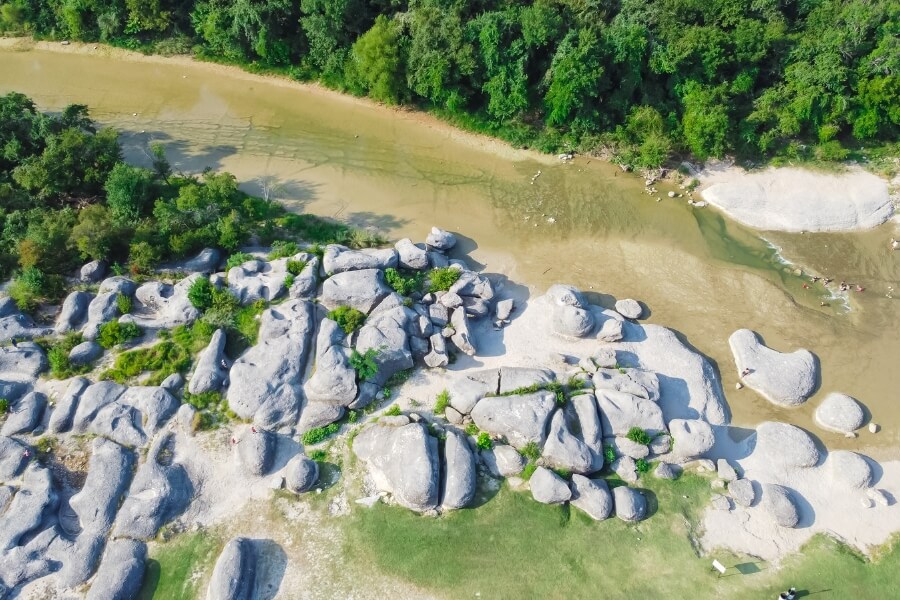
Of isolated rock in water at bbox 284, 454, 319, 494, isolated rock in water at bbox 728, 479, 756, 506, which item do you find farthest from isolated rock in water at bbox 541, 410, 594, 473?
isolated rock in water at bbox 284, 454, 319, 494

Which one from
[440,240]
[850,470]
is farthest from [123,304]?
[850,470]

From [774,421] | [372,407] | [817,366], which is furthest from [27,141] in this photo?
[817,366]

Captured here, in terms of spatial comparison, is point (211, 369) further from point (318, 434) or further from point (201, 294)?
point (318, 434)

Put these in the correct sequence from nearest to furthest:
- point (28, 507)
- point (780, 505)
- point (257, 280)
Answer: point (28, 507) < point (780, 505) < point (257, 280)

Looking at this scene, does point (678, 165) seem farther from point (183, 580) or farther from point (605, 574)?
point (183, 580)

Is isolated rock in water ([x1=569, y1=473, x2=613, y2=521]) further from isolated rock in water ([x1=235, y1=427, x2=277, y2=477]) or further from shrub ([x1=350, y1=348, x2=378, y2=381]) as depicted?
isolated rock in water ([x1=235, y1=427, x2=277, y2=477])

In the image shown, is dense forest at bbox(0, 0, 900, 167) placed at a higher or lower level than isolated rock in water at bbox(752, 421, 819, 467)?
higher
